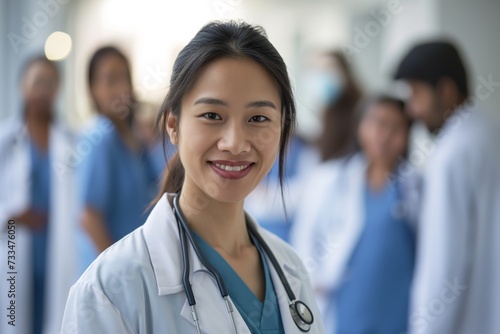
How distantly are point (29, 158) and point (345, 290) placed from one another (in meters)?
1.40

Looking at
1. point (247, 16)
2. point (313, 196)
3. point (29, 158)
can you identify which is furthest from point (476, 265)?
point (247, 16)

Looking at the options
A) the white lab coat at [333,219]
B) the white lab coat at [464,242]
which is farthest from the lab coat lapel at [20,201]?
the white lab coat at [464,242]

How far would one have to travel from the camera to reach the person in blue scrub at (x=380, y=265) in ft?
9.08

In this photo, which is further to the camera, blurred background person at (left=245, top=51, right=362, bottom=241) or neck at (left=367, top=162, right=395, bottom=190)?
blurred background person at (left=245, top=51, right=362, bottom=241)

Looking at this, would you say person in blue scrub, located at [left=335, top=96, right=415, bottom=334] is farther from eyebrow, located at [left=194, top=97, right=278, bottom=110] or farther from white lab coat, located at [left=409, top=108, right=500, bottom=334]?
eyebrow, located at [left=194, top=97, right=278, bottom=110]

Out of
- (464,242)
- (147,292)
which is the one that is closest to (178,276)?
(147,292)

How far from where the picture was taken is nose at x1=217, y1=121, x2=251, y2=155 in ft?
3.27

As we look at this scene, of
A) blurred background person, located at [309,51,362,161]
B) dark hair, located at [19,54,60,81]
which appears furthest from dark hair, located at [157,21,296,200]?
blurred background person, located at [309,51,362,161]

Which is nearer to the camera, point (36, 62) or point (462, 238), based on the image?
point (462, 238)

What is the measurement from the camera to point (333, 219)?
10.0 feet

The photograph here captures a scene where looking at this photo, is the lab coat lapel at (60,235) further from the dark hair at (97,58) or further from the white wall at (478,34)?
the white wall at (478,34)

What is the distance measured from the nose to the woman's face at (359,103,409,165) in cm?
210

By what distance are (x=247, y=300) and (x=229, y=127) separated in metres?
0.28

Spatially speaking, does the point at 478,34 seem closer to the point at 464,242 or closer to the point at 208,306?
the point at 464,242
